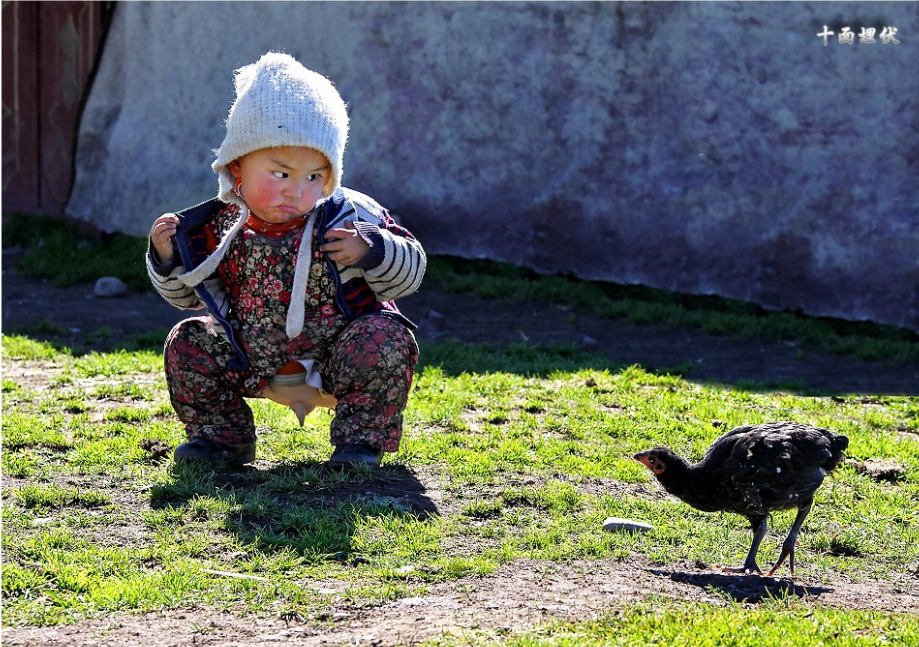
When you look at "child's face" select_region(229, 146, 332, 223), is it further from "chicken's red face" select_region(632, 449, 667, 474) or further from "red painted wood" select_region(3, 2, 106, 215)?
"red painted wood" select_region(3, 2, 106, 215)

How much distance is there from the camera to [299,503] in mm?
4727

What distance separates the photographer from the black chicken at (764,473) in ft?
13.6

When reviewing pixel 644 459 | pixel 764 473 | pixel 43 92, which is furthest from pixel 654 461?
pixel 43 92

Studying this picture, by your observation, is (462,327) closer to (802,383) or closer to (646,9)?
(802,383)

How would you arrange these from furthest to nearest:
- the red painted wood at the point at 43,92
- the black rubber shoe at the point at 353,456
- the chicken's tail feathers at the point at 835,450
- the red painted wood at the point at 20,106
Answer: the red painted wood at the point at 20,106, the red painted wood at the point at 43,92, the black rubber shoe at the point at 353,456, the chicken's tail feathers at the point at 835,450

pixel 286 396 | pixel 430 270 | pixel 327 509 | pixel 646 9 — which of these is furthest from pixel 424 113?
pixel 327 509

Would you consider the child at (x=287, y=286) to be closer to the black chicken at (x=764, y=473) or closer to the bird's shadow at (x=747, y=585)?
the black chicken at (x=764, y=473)

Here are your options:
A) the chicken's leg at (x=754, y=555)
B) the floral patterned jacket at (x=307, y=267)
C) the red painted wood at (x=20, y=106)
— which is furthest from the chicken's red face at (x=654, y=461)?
the red painted wood at (x=20, y=106)

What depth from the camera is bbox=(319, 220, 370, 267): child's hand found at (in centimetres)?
482

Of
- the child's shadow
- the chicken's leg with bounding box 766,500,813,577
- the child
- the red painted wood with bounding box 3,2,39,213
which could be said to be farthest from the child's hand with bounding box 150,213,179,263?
the red painted wood with bounding box 3,2,39,213

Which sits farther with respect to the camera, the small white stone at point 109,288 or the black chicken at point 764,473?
the small white stone at point 109,288

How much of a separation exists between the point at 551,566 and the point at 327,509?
3.03 feet

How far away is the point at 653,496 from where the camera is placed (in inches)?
200

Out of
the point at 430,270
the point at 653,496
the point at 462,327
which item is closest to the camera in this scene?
the point at 653,496
